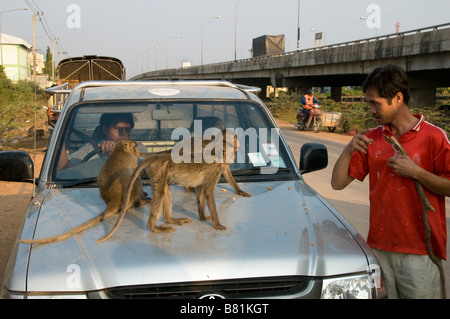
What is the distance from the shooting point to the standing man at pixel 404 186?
9.13 ft

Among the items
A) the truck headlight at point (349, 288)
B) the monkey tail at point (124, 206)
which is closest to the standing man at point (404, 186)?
the truck headlight at point (349, 288)

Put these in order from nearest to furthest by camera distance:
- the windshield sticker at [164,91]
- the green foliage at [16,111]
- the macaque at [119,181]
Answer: the macaque at [119,181]
the windshield sticker at [164,91]
the green foliage at [16,111]

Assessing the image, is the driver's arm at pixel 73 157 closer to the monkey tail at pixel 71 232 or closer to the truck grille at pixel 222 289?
the monkey tail at pixel 71 232

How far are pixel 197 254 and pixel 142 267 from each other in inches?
11.4

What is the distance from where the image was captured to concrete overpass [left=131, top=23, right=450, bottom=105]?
858 inches

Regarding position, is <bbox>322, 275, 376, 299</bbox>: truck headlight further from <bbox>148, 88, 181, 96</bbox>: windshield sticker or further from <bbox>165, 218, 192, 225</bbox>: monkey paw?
<bbox>148, 88, 181, 96</bbox>: windshield sticker

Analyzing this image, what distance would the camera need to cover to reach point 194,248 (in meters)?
2.54

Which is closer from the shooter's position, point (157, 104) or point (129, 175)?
point (129, 175)

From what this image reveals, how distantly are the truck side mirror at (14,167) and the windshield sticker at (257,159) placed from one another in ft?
5.56

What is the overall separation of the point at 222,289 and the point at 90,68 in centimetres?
1879

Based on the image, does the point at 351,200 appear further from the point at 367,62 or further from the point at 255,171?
the point at 367,62

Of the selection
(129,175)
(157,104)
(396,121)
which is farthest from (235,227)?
(157,104)
